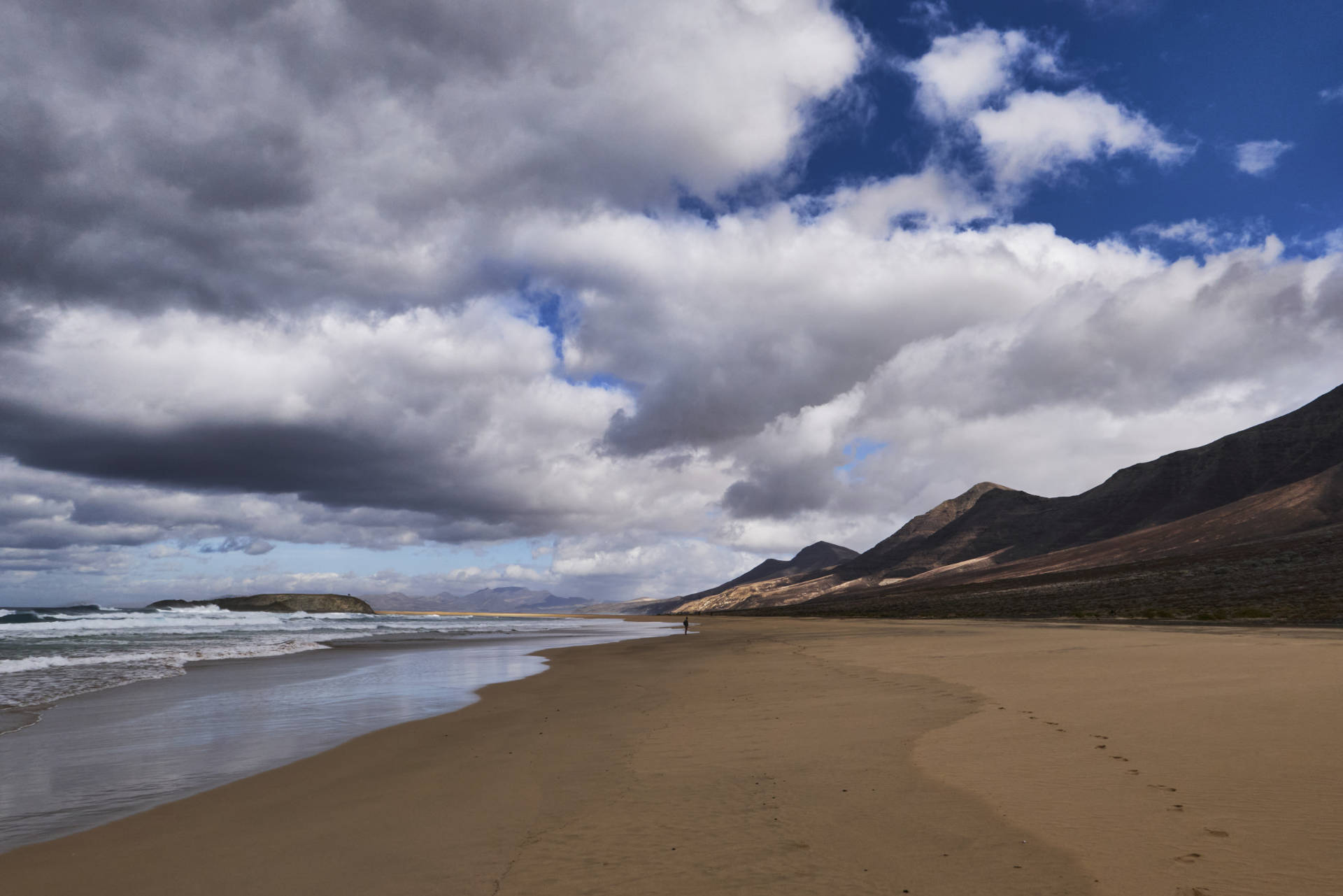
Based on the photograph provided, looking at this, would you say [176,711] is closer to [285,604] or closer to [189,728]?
[189,728]

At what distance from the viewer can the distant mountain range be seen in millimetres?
57812

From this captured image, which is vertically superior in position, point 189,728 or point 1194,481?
point 1194,481

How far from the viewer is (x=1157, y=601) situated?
59656 millimetres

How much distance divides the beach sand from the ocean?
3.53ft

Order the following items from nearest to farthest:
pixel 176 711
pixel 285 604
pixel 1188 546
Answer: pixel 176 711 < pixel 1188 546 < pixel 285 604

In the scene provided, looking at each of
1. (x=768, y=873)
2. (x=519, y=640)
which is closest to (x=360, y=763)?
(x=768, y=873)

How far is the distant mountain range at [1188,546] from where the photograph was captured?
57.8 meters

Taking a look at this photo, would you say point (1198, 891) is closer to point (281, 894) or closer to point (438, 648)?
point (281, 894)

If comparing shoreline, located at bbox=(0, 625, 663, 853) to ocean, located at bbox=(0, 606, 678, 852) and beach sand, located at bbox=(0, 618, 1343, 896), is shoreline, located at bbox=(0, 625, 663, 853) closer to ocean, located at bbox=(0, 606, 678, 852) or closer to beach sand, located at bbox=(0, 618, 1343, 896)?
ocean, located at bbox=(0, 606, 678, 852)

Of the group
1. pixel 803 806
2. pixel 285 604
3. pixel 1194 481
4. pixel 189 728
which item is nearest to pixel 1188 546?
pixel 1194 481

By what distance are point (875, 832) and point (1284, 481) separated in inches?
7323

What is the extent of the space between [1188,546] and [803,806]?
133m

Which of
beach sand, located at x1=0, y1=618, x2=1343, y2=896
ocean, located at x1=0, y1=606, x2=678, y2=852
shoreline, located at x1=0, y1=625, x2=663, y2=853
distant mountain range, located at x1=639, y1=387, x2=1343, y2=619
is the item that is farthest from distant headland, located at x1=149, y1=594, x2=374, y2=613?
beach sand, located at x1=0, y1=618, x2=1343, y2=896

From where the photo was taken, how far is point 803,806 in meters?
7.31
